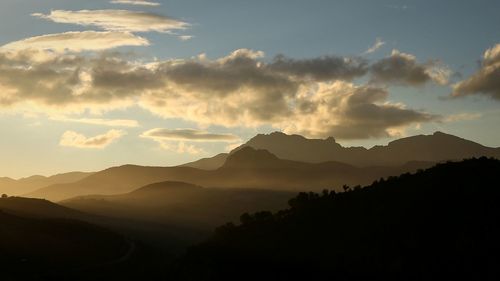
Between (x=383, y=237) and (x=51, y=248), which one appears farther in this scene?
(x=51, y=248)

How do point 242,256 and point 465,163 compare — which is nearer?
point 242,256

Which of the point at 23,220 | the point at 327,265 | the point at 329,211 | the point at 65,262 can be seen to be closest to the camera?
the point at 327,265

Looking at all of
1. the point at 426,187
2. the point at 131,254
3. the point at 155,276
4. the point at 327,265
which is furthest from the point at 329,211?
the point at 131,254

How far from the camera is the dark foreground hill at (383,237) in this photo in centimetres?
7344

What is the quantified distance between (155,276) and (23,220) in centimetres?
6062

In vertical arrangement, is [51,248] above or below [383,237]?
below

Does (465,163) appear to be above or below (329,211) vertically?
above

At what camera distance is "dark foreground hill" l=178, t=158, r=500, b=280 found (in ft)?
241

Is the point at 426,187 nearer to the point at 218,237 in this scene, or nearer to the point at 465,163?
the point at 465,163

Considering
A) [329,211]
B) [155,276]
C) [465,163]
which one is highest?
[465,163]

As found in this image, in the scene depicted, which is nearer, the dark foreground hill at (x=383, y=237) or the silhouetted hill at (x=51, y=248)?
the dark foreground hill at (x=383, y=237)

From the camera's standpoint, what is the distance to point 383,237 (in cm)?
8344

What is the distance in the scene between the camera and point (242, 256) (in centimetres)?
9388

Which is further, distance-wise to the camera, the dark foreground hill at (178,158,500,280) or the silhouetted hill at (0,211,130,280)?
the silhouetted hill at (0,211,130,280)
